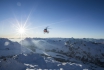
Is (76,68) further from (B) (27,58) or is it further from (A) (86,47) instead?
(A) (86,47)

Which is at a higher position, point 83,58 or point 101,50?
point 101,50

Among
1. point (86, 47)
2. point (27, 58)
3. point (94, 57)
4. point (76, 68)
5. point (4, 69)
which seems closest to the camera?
point (4, 69)

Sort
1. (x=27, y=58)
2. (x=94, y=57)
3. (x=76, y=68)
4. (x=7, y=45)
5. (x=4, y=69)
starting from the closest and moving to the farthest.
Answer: (x=4, y=69) < (x=76, y=68) < (x=27, y=58) < (x=94, y=57) < (x=7, y=45)

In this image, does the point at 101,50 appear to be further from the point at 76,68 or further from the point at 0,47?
the point at 0,47

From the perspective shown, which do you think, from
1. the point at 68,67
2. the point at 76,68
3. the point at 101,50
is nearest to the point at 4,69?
the point at 68,67

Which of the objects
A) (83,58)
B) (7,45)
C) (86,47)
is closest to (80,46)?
(86,47)

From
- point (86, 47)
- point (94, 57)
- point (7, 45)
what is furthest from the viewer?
point (7, 45)

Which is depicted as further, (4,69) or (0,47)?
(0,47)

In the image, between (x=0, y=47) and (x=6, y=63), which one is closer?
(x=6, y=63)

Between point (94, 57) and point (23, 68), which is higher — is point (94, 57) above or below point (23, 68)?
below
